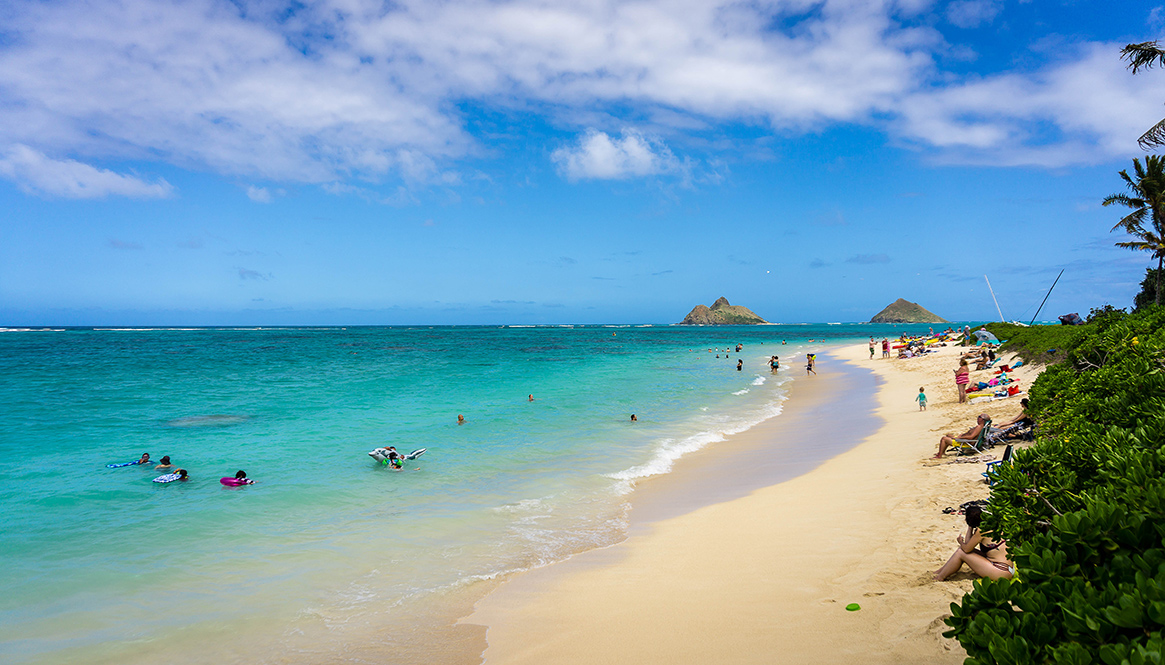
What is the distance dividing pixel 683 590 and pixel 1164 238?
37.9m

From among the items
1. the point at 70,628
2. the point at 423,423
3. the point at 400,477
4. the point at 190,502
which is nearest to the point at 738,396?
the point at 423,423

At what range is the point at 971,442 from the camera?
11992mm

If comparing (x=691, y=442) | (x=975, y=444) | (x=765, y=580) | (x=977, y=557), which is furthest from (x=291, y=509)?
(x=975, y=444)

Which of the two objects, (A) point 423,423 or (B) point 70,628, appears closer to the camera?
(B) point 70,628

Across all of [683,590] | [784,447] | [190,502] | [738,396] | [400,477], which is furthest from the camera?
[738,396]

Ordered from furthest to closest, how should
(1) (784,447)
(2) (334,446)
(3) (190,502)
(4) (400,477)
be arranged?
(2) (334,446) → (1) (784,447) → (4) (400,477) → (3) (190,502)

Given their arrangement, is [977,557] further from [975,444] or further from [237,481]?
[237,481]

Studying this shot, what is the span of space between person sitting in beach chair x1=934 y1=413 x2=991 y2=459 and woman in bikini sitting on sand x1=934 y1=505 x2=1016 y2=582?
6.38 meters

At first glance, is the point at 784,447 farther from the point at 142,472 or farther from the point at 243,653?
the point at 142,472

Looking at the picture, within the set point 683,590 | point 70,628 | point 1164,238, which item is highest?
point 1164,238

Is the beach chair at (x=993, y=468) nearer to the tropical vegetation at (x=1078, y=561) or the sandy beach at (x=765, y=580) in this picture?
the tropical vegetation at (x=1078, y=561)

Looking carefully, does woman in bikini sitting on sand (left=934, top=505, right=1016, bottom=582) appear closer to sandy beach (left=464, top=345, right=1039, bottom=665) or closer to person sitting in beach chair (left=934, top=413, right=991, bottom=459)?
sandy beach (left=464, top=345, right=1039, bottom=665)

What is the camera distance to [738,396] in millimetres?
28516

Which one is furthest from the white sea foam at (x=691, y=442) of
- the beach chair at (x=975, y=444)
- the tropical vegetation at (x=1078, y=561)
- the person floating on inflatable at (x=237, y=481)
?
the tropical vegetation at (x=1078, y=561)
